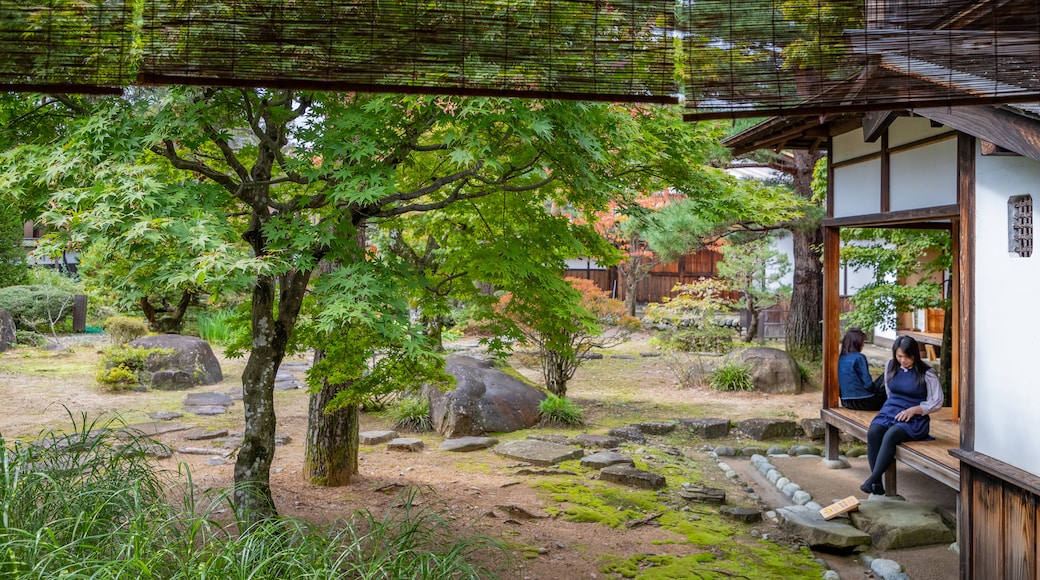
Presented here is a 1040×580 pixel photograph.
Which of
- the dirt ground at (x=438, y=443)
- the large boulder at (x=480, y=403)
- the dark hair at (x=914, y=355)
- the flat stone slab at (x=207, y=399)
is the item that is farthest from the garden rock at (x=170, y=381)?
the dark hair at (x=914, y=355)

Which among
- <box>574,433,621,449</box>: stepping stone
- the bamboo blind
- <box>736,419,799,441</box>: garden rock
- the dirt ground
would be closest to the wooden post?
the dirt ground

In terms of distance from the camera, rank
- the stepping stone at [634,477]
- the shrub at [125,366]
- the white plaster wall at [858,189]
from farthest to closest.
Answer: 1. the shrub at [125,366]
2. the white plaster wall at [858,189]
3. the stepping stone at [634,477]

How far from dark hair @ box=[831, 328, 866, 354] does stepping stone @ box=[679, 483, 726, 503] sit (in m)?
2.45

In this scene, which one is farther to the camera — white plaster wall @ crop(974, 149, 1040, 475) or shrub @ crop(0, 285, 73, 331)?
shrub @ crop(0, 285, 73, 331)

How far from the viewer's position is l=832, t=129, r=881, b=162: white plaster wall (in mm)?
8062

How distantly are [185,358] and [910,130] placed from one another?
1130 cm

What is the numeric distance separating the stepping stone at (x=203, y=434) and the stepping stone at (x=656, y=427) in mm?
5280

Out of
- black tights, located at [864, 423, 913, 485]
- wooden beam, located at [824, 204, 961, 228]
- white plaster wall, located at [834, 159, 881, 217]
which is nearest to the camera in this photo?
wooden beam, located at [824, 204, 961, 228]

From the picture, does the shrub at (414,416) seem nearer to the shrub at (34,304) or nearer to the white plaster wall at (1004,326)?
the white plaster wall at (1004,326)

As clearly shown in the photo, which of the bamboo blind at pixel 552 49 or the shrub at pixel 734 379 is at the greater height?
the bamboo blind at pixel 552 49

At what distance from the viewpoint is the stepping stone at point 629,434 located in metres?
9.85

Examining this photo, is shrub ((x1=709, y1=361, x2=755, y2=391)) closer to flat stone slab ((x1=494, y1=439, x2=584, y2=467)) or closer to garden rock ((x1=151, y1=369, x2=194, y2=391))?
flat stone slab ((x1=494, y1=439, x2=584, y2=467))

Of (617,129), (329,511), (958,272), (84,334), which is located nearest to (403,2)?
(617,129)

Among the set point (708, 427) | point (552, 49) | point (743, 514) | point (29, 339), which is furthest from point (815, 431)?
point (29, 339)
